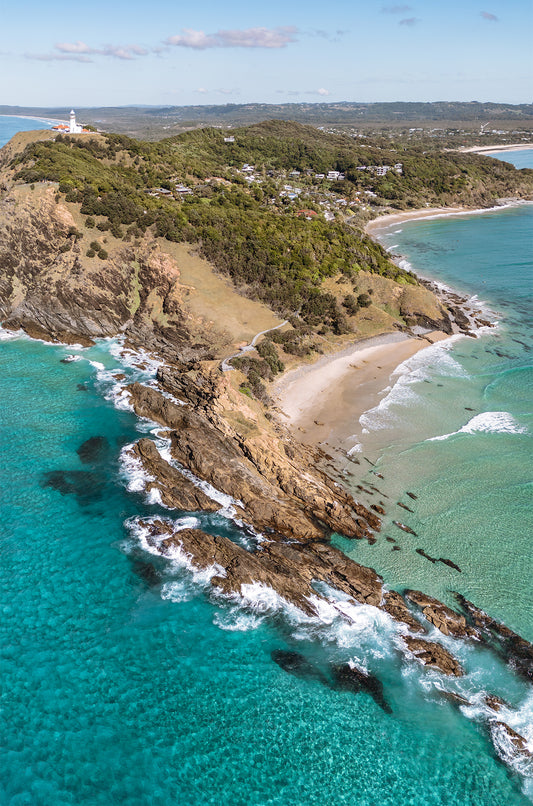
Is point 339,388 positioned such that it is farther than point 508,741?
Yes

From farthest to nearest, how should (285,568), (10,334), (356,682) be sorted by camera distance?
(10,334), (285,568), (356,682)

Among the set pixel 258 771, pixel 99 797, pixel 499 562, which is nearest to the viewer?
pixel 99 797

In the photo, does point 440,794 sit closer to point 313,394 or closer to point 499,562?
point 499,562

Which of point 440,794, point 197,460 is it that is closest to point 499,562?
point 440,794

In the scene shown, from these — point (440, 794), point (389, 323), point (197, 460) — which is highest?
point (389, 323)

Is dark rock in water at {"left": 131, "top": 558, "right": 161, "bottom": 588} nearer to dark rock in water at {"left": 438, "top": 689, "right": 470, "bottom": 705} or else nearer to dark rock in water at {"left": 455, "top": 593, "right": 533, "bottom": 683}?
dark rock in water at {"left": 438, "top": 689, "right": 470, "bottom": 705}

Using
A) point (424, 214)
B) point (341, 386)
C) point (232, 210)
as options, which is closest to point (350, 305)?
point (341, 386)

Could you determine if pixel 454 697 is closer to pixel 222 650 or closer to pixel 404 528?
pixel 404 528

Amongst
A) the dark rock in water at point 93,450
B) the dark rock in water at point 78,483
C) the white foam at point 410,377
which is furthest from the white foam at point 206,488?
the white foam at point 410,377
